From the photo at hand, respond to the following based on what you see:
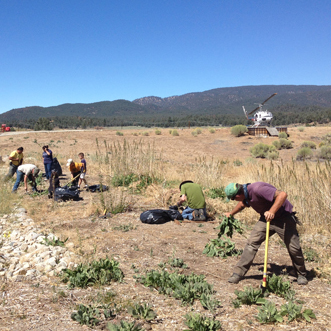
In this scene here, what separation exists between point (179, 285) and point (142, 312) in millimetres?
675

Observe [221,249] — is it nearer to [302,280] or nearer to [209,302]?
[302,280]

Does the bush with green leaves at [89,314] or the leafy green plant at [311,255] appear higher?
the bush with green leaves at [89,314]

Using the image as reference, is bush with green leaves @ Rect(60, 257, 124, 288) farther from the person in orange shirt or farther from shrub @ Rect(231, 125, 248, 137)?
shrub @ Rect(231, 125, 248, 137)

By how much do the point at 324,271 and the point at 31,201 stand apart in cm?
804

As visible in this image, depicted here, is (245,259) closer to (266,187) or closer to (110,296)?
(266,187)

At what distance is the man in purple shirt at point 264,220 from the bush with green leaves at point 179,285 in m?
0.56

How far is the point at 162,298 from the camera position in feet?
13.6

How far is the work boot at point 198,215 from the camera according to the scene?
25.8 ft

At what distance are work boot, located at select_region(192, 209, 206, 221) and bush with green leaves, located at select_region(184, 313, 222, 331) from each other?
4.43 meters

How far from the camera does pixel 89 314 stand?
139 inches

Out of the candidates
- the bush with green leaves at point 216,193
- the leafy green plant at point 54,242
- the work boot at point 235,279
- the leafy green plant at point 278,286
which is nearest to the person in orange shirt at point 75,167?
the bush with green leaves at point 216,193

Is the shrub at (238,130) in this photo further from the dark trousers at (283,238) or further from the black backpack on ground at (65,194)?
the dark trousers at (283,238)

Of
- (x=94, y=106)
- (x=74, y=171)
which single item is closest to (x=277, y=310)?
(x=74, y=171)

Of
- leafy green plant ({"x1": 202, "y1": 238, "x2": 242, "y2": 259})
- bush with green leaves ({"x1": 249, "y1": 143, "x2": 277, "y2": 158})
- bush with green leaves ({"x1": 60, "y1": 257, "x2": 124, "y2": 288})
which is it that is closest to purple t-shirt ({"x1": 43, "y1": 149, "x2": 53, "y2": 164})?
bush with green leaves ({"x1": 60, "y1": 257, "x2": 124, "y2": 288})
